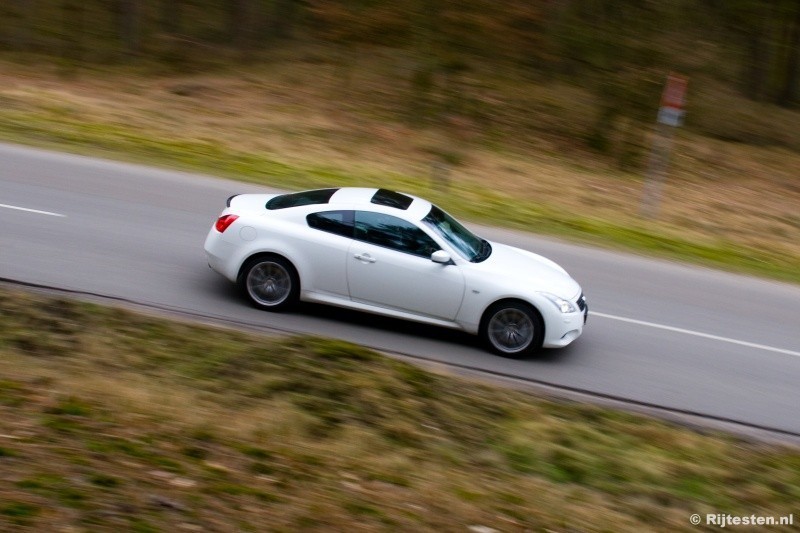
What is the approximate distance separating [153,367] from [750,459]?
524 cm

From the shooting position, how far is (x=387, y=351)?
910 centimetres

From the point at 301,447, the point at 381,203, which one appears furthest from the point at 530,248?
the point at 301,447

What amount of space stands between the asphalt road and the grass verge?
3.04 feet

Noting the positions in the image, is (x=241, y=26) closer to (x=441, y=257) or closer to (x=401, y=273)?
(x=401, y=273)

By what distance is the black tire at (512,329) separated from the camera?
939cm

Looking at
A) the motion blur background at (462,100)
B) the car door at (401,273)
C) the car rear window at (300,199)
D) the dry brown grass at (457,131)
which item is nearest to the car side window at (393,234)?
the car door at (401,273)

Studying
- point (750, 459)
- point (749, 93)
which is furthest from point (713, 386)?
point (749, 93)

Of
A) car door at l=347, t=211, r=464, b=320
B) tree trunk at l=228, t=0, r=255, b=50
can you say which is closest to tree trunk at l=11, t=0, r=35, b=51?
tree trunk at l=228, t=0, r=255, b=50

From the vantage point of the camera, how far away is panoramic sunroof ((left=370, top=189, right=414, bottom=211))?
388 inches

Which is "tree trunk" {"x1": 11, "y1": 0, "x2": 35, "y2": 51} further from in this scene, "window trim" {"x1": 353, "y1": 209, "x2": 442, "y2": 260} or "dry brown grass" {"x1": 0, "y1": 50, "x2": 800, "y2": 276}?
"window trim" {"x1": 353, "y1": 209, "x2": 442, "y2": 260}

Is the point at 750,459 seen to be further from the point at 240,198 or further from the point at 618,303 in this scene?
the point at 240,198

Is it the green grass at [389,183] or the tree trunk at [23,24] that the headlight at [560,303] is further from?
the tree trunk at [23,24]

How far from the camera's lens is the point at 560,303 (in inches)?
371

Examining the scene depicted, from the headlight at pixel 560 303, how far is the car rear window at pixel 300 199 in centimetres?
265
